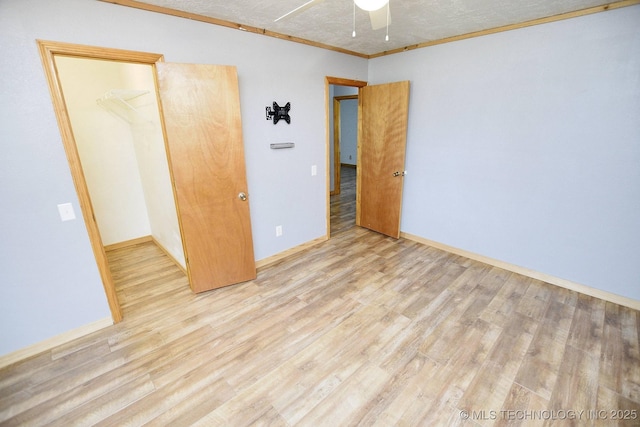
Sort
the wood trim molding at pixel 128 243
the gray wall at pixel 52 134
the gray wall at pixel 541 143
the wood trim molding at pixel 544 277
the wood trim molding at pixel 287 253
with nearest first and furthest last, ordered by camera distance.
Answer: the gray wall at pixel 52 134 → the gray wall at pixel 541 143 → the wood trim molding at pixel 544 277 → the wood trim molding at pixel 287 253 → the wood trim molding at pixel 128 243

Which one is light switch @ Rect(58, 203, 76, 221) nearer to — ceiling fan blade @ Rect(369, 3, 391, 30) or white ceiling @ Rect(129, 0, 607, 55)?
white ceiling @ Rect(129, 0, 607, 55)

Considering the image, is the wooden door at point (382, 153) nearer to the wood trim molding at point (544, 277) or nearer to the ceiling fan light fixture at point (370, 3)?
the wood trim molding at point (544, 277)

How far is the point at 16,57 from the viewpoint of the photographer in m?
1.73

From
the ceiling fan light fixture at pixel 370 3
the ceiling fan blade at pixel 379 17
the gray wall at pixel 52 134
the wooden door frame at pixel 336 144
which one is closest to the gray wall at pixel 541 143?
the ceiling fan blade at pixel 379 17

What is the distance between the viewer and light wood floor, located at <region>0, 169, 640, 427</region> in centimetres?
161

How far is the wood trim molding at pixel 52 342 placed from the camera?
6.52 ft

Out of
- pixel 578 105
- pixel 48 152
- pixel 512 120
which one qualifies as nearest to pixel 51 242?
pixel 48 152

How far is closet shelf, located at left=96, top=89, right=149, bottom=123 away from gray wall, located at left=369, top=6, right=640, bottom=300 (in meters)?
3.34

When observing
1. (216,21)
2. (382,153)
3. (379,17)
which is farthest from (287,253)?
(379,17)

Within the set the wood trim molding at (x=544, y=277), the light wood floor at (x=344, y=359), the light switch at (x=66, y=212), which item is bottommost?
the light wood floor at (x=344, y=359)

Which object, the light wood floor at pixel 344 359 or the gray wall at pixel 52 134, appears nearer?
the light wood floor at pixel 344 359

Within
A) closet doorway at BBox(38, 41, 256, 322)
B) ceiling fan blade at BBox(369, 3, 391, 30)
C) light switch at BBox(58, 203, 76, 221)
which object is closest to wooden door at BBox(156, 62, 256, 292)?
closet doorway at BBox(38, 41, 256, 322)

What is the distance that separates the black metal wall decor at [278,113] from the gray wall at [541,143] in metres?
1.68

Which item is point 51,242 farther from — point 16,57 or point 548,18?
point 548,18
